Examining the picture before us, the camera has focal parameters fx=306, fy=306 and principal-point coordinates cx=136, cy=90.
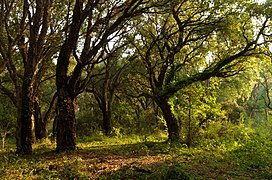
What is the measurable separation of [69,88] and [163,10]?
4.94 m

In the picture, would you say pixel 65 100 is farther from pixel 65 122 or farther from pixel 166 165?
pixel 166 165

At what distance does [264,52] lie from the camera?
12.4 m

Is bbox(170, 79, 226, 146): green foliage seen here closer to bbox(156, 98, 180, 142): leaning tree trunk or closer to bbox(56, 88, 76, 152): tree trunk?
bbox(156, 98, 180, 142): leaning tree trunk

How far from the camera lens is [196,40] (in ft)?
45.7

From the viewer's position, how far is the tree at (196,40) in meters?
12.3

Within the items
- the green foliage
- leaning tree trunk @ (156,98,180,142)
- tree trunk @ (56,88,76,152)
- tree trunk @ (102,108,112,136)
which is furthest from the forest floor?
tree trunk @ (102,108,112,136)

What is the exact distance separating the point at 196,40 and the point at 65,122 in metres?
6.95

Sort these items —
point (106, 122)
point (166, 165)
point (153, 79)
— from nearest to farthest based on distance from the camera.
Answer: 1. point (166, 165)
2. point (153, 79)
3. point (106, 122)

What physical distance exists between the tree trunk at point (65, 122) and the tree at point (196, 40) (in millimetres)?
4281

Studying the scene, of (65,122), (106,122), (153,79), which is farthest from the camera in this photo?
(106,122)

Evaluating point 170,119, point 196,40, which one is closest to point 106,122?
point 170,119

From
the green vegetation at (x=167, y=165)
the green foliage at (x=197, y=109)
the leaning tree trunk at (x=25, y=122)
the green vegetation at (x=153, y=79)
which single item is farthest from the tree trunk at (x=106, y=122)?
the leaning tree trunk at (x=25, y=122)

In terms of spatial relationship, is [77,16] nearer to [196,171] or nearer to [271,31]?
[196,171]

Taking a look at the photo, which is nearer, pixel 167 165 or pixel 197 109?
pixel 167 165
